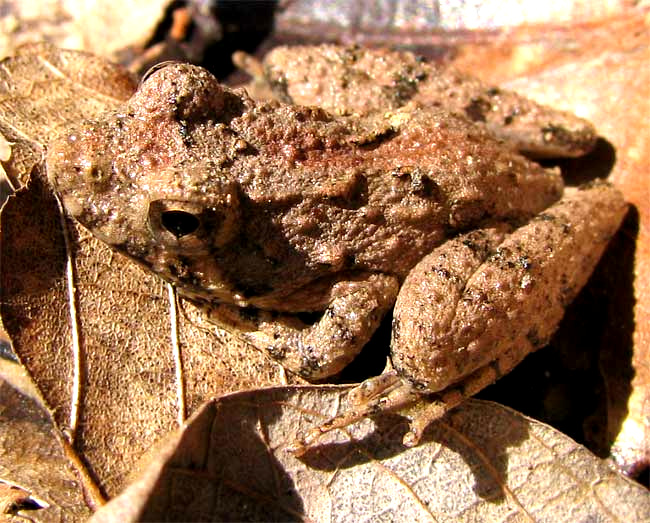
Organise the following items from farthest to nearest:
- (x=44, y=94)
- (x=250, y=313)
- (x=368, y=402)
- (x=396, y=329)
Answer: (x=44, y=94), (x=250, y=313), (x=396, y=329), (x=368, y=402)

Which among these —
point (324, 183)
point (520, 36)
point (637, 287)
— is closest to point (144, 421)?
point (324, 183)

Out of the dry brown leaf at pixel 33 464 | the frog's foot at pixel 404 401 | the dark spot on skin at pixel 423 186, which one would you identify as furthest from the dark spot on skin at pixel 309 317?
the dry brown leaf at pixel 33 464

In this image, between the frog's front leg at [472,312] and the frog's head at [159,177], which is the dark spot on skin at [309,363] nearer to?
the frog's front leg at [472,312]

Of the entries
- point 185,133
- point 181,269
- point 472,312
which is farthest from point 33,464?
point 472,312

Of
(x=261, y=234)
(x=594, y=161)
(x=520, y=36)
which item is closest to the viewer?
(x=261, y=234)

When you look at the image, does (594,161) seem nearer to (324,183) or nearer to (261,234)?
(324,183)

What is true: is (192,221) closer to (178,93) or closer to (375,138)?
(178,93)

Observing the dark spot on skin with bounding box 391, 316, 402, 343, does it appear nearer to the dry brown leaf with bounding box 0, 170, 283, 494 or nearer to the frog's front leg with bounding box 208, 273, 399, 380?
the frog's front leg with bounding box 208, 273, 399, 380
